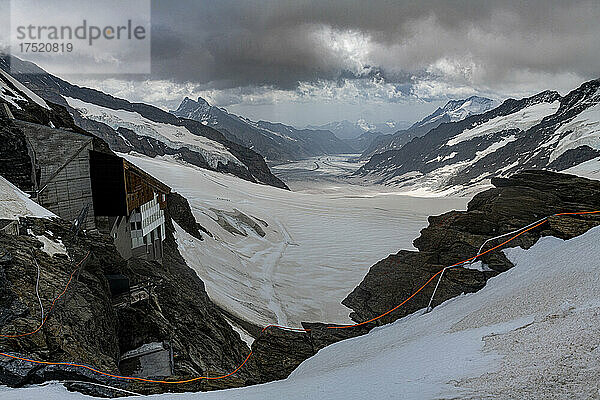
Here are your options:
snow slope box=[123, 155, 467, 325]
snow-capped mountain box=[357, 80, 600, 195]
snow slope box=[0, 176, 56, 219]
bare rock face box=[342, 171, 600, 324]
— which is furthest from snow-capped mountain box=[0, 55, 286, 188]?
bare rock face box=[342, 171, 600, 324]

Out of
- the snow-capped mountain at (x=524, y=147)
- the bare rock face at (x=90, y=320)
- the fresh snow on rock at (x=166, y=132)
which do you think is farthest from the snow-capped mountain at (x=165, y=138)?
the bare rock face at (x=90, y=320)

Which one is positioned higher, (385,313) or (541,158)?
(541,158)

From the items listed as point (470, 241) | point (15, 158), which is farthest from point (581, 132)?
point (15, 158)

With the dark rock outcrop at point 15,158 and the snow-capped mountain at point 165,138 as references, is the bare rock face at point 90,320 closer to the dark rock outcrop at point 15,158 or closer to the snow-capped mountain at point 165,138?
the dark rock outcrop at point 15,158

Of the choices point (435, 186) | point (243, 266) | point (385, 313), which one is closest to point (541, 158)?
point (435, 186)

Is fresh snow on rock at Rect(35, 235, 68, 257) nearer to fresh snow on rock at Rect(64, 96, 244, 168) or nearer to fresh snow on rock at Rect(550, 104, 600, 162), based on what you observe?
fresh snow on rock at Rect(64, 96, 244, 168)

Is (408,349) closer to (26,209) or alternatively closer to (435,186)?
(26,209)
